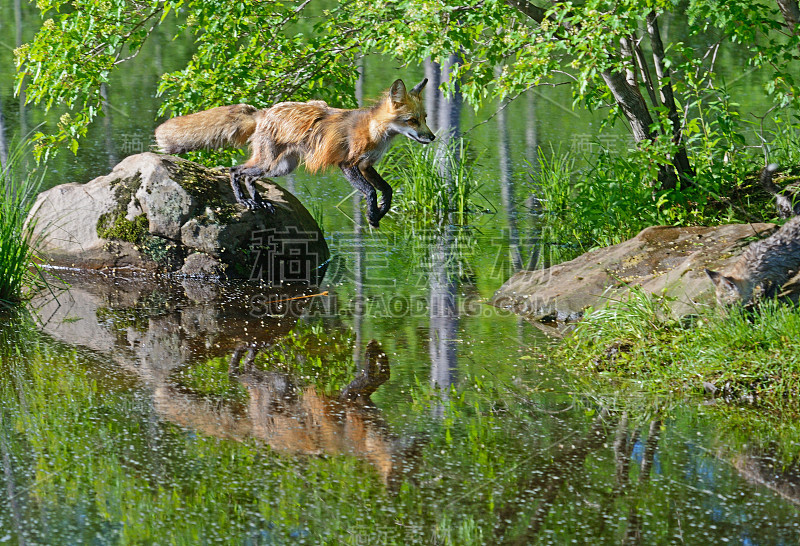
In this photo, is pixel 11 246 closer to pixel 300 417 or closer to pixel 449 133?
pixel 300 417

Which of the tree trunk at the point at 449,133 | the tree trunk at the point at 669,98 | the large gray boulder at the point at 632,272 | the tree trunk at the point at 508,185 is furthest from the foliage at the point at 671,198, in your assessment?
the tree trunk at the point at 449,133

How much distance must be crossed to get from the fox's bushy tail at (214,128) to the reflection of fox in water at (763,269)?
14.8ft

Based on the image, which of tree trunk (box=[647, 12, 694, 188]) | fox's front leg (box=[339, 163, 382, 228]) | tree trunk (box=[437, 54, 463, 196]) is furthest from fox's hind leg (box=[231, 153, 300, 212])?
tree trunk (box=[647, 12, 694, 188])

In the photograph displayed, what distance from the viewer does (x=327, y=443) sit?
4668mm

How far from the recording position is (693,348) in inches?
222

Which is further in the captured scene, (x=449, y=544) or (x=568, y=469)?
(x=568, y=469)

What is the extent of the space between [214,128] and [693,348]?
4.85 metres

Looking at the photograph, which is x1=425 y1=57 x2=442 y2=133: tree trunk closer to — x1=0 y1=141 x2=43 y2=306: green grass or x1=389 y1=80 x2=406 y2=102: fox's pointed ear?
x1=389 y1=80 x2=406 y2=102: fox's pointed ear

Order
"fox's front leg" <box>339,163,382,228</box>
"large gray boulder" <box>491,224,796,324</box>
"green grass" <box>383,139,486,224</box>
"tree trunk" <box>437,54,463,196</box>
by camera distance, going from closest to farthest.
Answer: "large gray boulder" <box>491,224,796,324</box> → "fox's front leg" <box>339,163,382,228</box> → "green grass" <box>383,139,486,224</box> → "tree trunk" <box>437,54,463,196</box>

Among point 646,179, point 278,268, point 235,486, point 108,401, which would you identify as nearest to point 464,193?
point 646,179

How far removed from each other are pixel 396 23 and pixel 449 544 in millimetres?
4982

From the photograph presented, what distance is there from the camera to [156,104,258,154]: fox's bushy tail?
332 inches

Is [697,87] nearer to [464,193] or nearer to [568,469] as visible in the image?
[464,193]

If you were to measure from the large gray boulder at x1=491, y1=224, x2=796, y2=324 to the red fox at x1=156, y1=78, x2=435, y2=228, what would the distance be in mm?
1651
